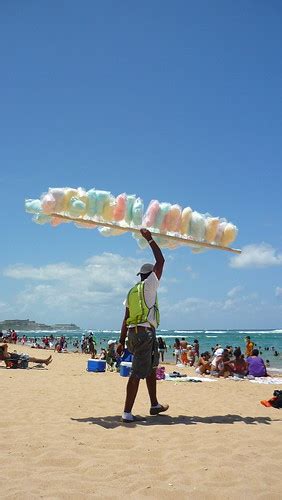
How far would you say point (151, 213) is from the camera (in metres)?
6.82

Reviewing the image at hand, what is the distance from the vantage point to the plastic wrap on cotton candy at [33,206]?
640cm

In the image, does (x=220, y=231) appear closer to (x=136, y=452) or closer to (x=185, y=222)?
(x=185, y=222)

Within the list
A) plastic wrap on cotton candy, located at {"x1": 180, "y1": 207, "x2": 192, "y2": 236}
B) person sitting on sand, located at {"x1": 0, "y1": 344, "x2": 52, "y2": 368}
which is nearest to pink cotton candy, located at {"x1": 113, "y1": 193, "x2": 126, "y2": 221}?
plastic wrap on cotton candy, located at {"x1": 180, "y1": 207, "x2": 192, "y2": 236}

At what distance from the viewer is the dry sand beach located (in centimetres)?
324

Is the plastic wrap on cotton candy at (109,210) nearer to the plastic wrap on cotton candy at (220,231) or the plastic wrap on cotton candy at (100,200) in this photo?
the plastic wrap on cotton candy at (100,200)

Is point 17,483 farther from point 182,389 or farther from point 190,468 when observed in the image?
point 182,389

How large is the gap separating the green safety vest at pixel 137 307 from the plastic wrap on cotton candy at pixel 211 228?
1.69 metres

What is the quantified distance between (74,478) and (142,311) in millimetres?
2480

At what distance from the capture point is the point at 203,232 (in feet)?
→ 23.2

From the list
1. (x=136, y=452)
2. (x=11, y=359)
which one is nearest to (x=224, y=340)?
(x=11, y=359)

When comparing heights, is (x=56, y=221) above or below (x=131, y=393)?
above

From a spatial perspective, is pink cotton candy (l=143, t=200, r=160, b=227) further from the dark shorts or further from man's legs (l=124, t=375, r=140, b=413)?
man's legs (l=124, t=375, r=140, b=413)

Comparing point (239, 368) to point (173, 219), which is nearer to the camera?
point (173, 219)

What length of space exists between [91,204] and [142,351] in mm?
2150
